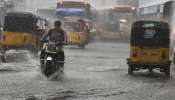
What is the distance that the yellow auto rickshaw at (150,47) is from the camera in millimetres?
21156

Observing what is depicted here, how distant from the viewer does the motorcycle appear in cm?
1888

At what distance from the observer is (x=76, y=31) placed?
45188 mm

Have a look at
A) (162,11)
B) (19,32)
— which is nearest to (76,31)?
(162,11)

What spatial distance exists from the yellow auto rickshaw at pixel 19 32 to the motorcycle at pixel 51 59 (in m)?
11.2

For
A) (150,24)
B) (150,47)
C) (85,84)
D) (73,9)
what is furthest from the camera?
(73,9)

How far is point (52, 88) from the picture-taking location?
15.7m

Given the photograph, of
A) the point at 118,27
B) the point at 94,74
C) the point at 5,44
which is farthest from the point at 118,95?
the point at 118,27

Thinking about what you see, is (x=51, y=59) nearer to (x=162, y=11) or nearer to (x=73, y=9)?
(x=162, y=11)

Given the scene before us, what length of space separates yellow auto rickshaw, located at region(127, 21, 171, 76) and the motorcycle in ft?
10.1

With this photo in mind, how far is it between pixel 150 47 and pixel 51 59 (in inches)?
165

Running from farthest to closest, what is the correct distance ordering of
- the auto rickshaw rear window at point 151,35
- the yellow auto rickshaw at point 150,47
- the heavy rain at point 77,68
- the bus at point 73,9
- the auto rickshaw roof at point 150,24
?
the bus at point 73,9, the auto rickshaw roof at point 150,24, the auto rickshaw rear window at point 151,35, the yellow auto rickshaw at point 150,47, the heavy rain at point 77,68

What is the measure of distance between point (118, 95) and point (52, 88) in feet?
6.39

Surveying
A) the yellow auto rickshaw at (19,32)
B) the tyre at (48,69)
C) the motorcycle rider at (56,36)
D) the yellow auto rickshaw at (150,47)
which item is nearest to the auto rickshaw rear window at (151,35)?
the yellow auto rickshaw at (150,47)

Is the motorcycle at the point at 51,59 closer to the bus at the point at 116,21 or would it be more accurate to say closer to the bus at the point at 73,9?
the bus at the point at 73,9
